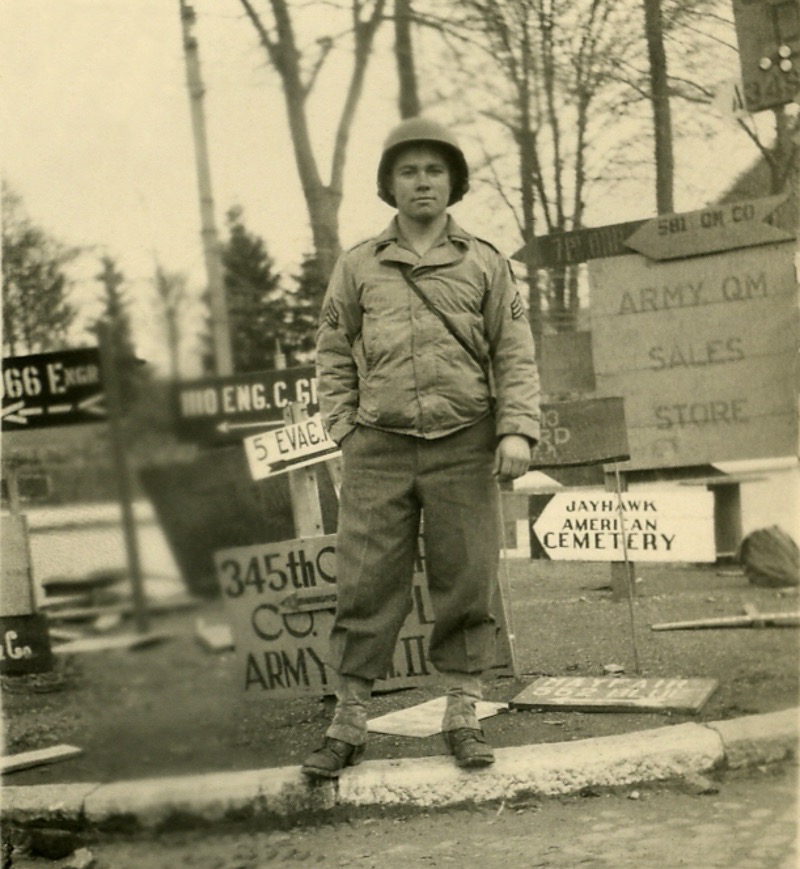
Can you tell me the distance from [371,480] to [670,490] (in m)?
1.41

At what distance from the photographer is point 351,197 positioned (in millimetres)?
3928

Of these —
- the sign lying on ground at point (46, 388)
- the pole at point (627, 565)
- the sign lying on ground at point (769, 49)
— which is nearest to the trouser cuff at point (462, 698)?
the pole at point (627, 565)

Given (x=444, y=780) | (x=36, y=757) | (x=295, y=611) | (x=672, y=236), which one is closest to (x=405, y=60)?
(x=672, y=236)

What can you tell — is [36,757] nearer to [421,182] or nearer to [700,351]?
[421,182]

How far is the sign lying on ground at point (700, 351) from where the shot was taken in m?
3.95

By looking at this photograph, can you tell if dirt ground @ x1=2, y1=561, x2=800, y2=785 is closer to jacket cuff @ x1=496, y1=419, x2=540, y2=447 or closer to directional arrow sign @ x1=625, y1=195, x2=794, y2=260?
jacket cuff @ x1=496, y1=419, x2=540, y2=447

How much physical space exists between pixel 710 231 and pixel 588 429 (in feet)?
2.72

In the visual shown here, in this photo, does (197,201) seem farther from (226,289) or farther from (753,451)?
(753,451)

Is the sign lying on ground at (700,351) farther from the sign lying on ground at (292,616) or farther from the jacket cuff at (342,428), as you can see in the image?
the jacket cuff at (342,428)

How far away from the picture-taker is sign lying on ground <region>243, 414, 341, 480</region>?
3957mm

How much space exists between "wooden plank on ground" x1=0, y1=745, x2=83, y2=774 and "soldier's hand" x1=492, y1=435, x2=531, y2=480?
179 centimetres

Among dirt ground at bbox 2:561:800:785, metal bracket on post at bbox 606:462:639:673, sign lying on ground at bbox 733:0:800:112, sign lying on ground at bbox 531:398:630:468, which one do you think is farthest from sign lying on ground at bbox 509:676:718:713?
sign lying on ground at bbox 733:0:800:112

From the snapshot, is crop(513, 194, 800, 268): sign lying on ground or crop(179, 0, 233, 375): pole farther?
crop(513, 194, 800, 268): sign lying on ground

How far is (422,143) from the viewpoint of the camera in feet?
10.8
